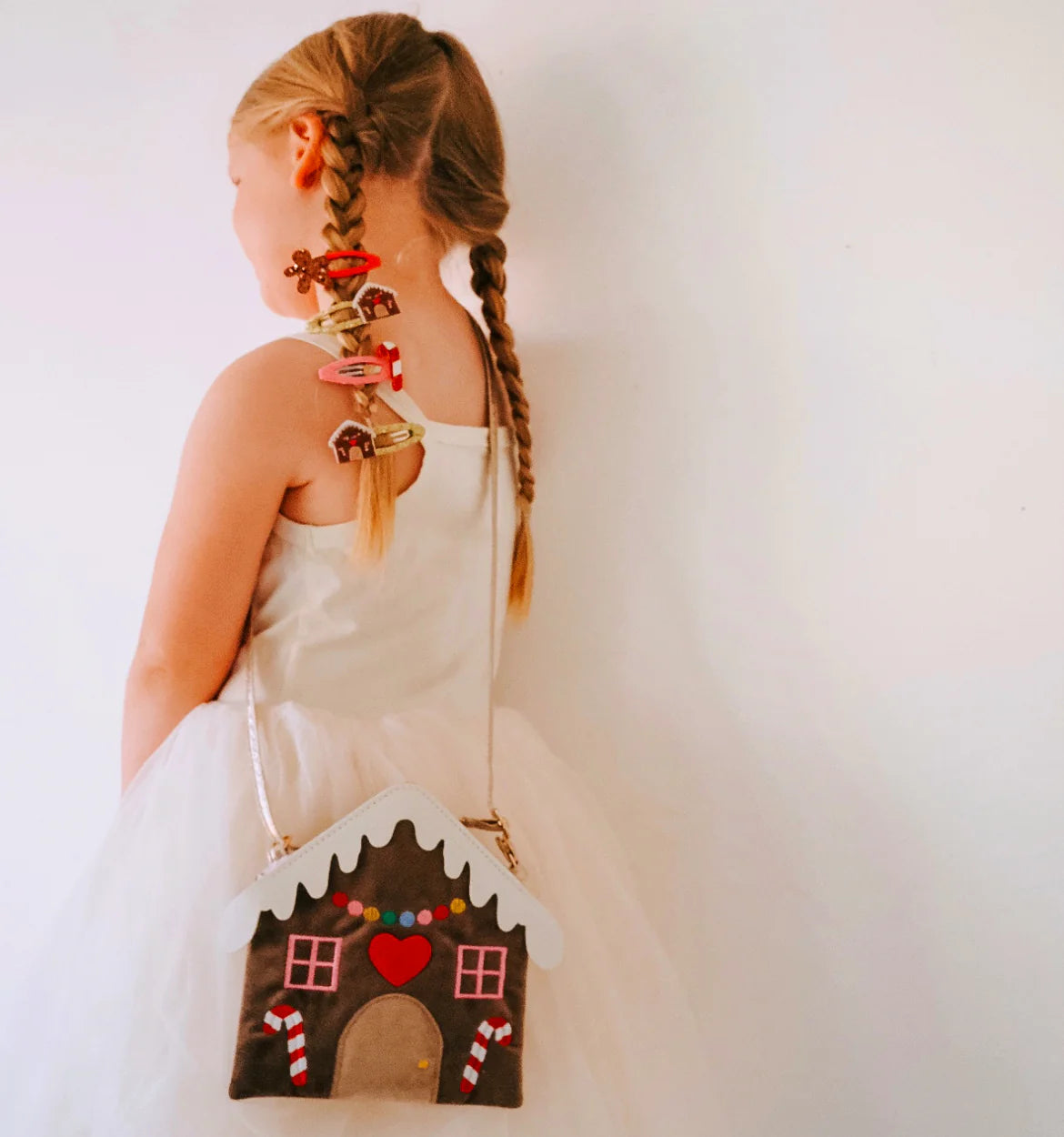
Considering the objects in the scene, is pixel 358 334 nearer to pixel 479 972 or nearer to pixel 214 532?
pixel 214 532

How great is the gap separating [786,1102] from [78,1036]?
2.08 feet

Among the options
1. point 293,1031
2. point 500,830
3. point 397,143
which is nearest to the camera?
point 293,1031

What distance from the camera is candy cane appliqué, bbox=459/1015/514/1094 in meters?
0.75

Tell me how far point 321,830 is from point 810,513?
1.79ft

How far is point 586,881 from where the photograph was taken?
940mm

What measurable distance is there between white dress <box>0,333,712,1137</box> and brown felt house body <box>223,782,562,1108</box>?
0.13 feet

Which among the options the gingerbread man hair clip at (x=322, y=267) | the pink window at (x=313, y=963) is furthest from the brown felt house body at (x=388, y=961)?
the gingerbread man hair clip at (x=322, y=267)

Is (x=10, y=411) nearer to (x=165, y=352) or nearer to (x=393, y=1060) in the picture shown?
(x=165, y=352)

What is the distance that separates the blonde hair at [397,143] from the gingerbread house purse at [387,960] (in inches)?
10.1

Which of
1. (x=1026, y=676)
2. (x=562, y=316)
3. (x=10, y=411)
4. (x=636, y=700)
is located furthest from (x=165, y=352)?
(x=1026, y=676)

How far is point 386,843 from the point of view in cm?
76

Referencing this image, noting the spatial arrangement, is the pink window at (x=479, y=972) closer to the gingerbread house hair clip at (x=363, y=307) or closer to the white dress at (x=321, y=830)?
the white dress at (x=321, y=830)

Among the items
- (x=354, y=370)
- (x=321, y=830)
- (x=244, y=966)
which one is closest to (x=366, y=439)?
(x=354, y=370)

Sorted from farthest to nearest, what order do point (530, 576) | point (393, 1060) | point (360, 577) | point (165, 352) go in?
1. point (165, 352)
2. point (530, 576)
3. point (360, 577)
4. point (393, 1060)
